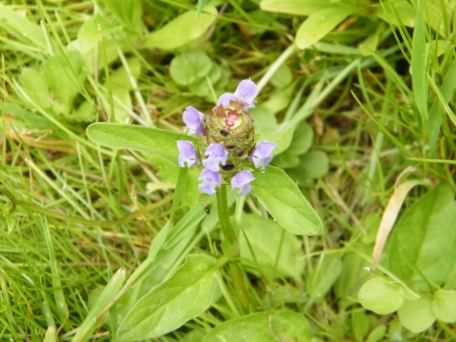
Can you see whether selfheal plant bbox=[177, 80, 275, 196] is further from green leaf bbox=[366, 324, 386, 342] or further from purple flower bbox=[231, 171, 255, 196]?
green leaf bbox=[366, 324, 386, 342]

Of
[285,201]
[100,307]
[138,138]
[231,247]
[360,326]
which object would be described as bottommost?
[360,326]

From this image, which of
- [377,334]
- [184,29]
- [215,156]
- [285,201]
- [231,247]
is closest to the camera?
[215,156]

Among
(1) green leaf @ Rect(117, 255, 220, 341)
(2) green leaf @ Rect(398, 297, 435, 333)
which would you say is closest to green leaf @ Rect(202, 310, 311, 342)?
(1) green leaf @ Rect(117, 255, 220, 341)

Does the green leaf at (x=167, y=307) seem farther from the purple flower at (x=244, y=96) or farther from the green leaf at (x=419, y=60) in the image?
the green leaf at (x=419, y=60)

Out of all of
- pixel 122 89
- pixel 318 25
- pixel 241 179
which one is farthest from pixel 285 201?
pixel 122 89

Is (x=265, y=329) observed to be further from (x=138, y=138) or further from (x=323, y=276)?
(x=138, y=138)

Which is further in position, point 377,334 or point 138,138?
point 377,334

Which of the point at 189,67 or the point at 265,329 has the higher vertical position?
the point at 189,67
